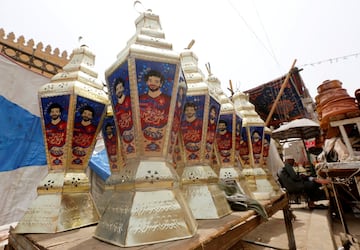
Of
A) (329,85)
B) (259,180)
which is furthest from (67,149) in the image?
(329,85)

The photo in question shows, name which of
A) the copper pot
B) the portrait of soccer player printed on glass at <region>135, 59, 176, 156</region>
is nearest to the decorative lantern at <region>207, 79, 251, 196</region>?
the portrait of soccer player printed on glass at <region>135, 59, 176, 156</region>

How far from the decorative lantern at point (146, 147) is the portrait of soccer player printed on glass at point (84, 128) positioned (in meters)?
0.32

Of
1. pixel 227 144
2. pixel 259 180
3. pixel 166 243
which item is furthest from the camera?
pixel 259 180

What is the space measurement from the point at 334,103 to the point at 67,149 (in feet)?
7.19

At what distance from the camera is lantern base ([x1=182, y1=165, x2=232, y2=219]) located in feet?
3.01

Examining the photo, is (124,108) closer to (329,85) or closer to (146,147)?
(146,147)

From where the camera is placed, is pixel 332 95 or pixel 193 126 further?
pixel 332 95

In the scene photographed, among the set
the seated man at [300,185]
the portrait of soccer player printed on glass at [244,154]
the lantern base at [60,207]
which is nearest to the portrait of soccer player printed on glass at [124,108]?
the lantern base at [60,207]

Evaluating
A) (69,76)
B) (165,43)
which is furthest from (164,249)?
(69,76)

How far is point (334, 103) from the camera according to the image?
1872 millimetres

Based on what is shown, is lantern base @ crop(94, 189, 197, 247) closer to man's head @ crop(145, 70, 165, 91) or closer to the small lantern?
man's head @ crop(145, 70, 165, 91)

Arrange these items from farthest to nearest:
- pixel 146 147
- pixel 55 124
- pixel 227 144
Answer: pixel 227 144 < pixel 55 124 < pixel 146 147

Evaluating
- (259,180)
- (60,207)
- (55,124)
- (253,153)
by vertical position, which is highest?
(55,124)

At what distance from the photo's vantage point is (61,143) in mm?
1028
